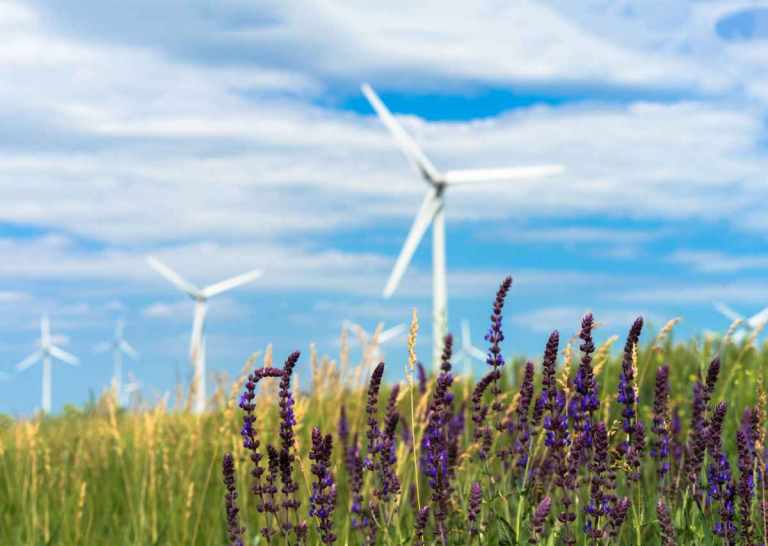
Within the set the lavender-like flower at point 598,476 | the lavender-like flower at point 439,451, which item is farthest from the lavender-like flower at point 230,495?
the lavender-like flower at point 598,476

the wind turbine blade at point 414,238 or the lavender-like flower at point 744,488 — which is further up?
the wind turbine blade at point 414,238

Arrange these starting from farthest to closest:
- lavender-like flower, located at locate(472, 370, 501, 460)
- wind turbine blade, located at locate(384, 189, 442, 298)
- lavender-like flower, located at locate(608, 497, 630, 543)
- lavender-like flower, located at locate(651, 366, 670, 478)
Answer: wind turbine blade, located at locate(384, 189, 442, 298)
lavender-like flower, located at locate(651, 366, 670, 478)
lavender-like flower, located at locate(472, 370, 501, 460)
lavender-like flower, located at locate(608, 497, 630, 543)

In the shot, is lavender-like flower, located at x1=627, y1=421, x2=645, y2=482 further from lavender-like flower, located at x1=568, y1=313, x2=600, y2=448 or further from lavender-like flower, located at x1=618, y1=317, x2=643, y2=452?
lavender-like flower, located at x1=568, y1=313, x2=600, y2=448

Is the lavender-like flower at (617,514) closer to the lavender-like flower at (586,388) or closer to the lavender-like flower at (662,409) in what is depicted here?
the lavender-like flower at (586,388)

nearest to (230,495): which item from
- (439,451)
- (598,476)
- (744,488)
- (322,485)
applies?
(322,485)

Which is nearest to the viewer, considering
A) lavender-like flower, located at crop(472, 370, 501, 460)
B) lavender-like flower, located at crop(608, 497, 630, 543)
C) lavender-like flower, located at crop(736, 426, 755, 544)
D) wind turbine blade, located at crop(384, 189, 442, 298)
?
lavender-like flower, located at crop(608, 497, 630, 543)

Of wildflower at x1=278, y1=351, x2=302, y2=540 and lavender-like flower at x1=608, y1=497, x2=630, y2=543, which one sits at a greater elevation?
wildflower at x1=278, y1=351, x2=302, y2=540

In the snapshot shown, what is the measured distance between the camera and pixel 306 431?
1226cm

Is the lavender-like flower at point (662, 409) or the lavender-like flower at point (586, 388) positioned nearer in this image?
the lavender-like flower at point (586, 388)

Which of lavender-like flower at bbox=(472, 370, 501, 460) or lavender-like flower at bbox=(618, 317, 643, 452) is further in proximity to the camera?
lavender-like flower at bbox=(472, 370, 501, 460)

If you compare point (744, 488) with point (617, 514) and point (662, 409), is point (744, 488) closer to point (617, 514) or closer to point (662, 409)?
point (617, 514)

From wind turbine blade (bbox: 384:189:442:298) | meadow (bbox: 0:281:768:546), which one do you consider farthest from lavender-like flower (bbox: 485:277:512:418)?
wind turbine blade (bbox: 384:189:442:298)

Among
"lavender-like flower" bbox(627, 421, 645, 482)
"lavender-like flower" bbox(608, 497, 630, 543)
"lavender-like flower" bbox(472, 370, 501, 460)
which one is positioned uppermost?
"lavender-like flower" bbox(472, 370, 501, 460)

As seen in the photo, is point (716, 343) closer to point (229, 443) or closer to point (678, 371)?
point (678, 371)
